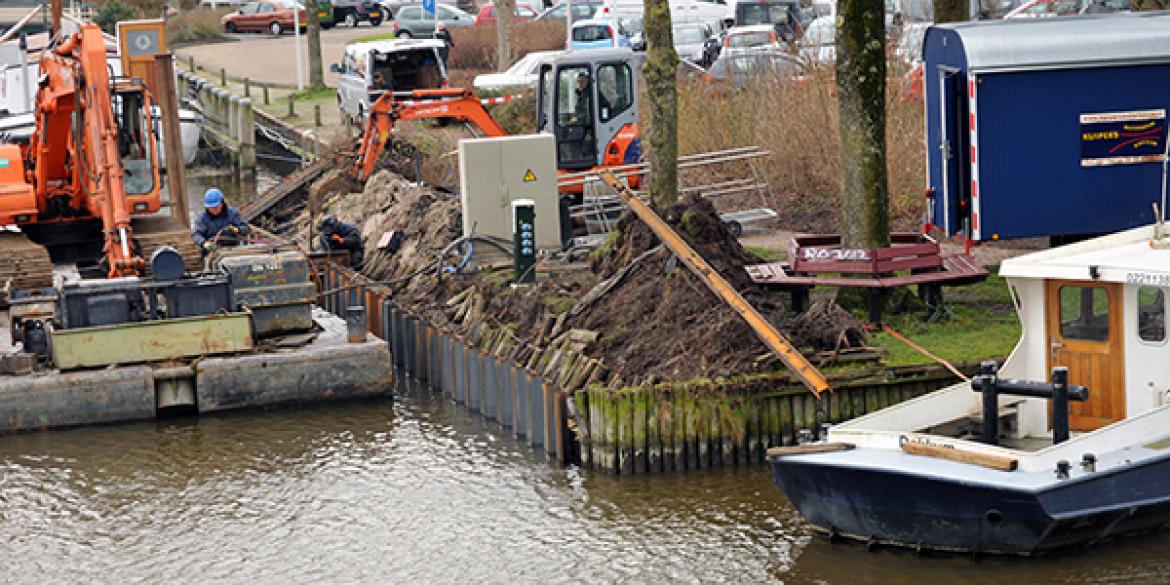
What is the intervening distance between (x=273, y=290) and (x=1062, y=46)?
9161mm

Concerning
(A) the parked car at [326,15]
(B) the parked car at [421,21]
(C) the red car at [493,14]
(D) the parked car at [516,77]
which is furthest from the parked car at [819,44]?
→ (A) the parked car at [326,15]

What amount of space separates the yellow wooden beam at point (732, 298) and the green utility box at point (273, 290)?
3.90 meters

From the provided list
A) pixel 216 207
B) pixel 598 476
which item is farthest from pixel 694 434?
pixel 216 207

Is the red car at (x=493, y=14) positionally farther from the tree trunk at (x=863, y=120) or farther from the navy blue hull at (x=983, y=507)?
the navy blue hull at (x=983, y=507)

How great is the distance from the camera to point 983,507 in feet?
45.2

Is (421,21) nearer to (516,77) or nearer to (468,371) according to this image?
(516,77)

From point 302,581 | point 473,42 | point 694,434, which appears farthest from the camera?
point 473,42

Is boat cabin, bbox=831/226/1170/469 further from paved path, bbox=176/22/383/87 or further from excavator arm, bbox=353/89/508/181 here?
paved path, bbox=176/22/383/87

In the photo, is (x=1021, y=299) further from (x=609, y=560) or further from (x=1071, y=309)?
(x=609, y=560)

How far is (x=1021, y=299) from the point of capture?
50.3 ft

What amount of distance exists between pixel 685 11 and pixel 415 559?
35.8 metres

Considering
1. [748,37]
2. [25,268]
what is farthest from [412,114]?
[748,37]

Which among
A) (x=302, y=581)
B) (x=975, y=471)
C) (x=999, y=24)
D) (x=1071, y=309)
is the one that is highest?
(x=999, y=24)

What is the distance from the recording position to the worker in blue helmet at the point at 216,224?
79.4 feet
